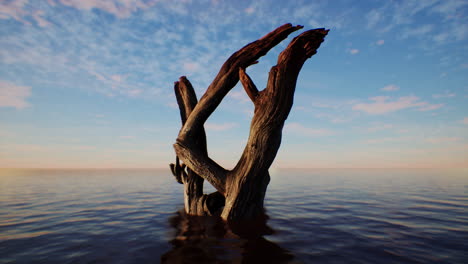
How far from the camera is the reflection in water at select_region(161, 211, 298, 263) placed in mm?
4312

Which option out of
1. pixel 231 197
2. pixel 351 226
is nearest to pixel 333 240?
pixel 351 226

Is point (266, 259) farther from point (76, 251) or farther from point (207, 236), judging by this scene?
point (76, 251)

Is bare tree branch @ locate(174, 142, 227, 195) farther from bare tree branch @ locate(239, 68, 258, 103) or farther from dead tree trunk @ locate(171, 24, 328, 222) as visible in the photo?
bare tree branch @ locate(239, 68, 258, 103)

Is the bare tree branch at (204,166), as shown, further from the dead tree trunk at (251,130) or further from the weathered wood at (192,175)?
the weathered wood at (192,175)

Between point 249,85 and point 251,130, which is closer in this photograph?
point 251,130

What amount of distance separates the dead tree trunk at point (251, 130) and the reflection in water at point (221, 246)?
72 centimetres

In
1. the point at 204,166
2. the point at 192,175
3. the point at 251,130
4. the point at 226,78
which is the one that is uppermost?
the point at 226,78

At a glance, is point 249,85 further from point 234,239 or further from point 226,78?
point 234,239

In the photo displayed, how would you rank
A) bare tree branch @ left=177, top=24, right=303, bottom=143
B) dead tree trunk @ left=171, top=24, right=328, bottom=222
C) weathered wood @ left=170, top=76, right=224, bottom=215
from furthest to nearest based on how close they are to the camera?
weathered wood @ left=170, top=76, right=224, bottom=215 < bare tree branch @ left=177, top=24, right=303, bottom=143 < dead tree trunk @ left=171, top=24, right=328, bottom=222

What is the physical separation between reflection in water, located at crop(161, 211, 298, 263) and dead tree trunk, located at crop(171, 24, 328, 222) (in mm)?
724

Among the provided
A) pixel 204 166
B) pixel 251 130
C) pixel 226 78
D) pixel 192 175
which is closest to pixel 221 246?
pixel 204 166

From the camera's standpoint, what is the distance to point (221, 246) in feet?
16.3

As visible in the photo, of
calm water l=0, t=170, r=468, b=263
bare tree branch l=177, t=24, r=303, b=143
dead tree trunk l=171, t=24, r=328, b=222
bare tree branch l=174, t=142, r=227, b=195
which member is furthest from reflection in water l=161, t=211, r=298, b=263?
bare tree branch l=177, t=24, r=303, b=143

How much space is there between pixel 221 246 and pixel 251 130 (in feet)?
10.2
